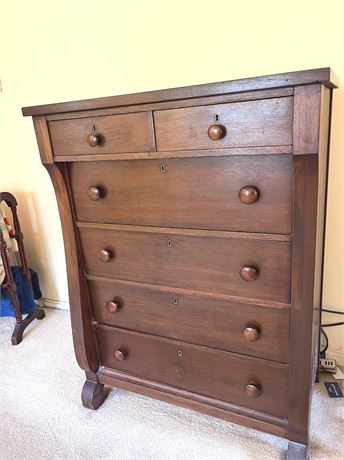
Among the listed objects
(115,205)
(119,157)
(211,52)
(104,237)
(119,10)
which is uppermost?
(119,10)

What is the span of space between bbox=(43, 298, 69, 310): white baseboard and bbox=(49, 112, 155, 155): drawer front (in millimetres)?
1320

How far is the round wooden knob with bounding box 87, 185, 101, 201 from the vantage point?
3.56ft

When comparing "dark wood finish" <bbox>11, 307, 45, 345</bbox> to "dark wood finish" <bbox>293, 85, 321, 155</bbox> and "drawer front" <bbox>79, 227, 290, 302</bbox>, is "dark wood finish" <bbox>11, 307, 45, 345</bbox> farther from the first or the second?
"dark wood finish" <bbox>293, 85, 321, 155</bbox>

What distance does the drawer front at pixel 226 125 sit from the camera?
80cm

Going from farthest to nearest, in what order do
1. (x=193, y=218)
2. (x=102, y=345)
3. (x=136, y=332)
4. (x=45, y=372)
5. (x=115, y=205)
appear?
1. (x=45, y=372)
2. (x=102, y=345)
3. (x=136, y=332)
4. (x=115, y=205)
5. (x=193, y=218)

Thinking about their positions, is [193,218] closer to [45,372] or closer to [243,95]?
[243,95]

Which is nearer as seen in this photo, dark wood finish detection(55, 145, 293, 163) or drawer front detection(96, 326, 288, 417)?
dark wood finish detection(55, 145, 293, 163)

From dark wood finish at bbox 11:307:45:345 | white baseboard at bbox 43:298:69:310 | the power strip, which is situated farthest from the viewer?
white baseboard at bbox 43:298:69:310

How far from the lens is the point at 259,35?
1263mm

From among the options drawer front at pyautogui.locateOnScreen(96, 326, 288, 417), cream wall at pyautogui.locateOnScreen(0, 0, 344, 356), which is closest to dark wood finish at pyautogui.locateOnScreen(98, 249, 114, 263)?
drawer front at pyautogui.locateOnScreen(96, 326, 288, 417)

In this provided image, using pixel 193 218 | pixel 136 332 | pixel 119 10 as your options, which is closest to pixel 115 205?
pixel 193 218

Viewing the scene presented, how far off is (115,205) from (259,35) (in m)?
0.83

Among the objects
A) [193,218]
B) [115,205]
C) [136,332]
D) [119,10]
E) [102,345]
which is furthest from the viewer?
[119,10]

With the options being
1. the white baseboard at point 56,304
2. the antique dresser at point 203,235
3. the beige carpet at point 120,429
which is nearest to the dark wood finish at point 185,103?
the antique dresser at point 203,235
